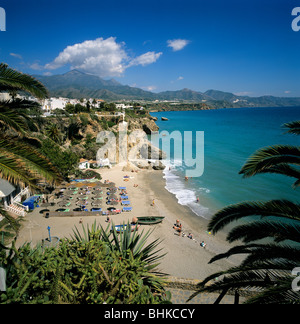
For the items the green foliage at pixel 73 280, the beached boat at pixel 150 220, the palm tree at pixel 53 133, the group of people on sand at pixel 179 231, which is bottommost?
the group of people on sand at pixel 179 231

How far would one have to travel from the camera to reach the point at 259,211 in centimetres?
407

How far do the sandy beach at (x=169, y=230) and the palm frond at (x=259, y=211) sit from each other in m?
4.86

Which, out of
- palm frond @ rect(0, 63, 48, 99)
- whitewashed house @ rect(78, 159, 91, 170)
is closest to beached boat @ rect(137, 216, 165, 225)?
palm frond @ rect(0, 63, 48, 99)

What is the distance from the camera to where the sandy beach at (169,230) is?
1253 cm

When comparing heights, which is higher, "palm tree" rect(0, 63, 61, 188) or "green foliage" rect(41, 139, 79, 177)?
"palm tree" rect(0, 63, 61, 188)

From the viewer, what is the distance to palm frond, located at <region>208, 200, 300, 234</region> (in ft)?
12.6

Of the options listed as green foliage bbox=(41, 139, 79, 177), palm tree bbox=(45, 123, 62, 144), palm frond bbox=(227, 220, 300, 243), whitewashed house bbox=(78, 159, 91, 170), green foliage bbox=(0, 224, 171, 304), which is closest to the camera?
palm frond bbox=(227, 220, 300, 243)

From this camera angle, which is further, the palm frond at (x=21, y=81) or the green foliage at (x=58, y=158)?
the green foliage at (x=58, y=158)

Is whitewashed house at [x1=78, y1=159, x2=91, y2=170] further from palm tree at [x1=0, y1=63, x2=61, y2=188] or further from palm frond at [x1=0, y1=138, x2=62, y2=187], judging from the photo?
palm frond at [x1=0, y1=138, x2=62, y2=187]

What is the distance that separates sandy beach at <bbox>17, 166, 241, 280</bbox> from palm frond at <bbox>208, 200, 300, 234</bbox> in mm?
4862

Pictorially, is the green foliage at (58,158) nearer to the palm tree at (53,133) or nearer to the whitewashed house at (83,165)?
the whitewashed house at (83,165)

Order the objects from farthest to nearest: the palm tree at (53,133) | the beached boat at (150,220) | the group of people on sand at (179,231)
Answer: the palm tree at (53,133) → the beached boat at (150,220) → the group of people on sand at (179,231)

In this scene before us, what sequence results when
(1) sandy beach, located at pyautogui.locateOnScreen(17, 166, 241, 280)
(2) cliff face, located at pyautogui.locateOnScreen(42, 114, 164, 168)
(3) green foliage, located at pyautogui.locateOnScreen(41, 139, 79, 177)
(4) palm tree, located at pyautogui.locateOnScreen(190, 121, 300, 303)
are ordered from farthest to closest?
1. (2) cliff face, located at pyautogui.locateOnScreen(42, 114, 164, 168)
2. (3) green foliage, located at pyautogui.locateOnScreen(41, 139, 79, 177)
3. (1) sandy beach, located at pyautogui.locateOnScreen(17, 166, 241, 280)
4. (4) palm tree, located at pyautogui.locateOnScreen(190, 121, 300, 303)

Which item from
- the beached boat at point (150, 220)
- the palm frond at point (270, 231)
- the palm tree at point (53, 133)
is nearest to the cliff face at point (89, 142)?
the palm tree at point (53, 133)
